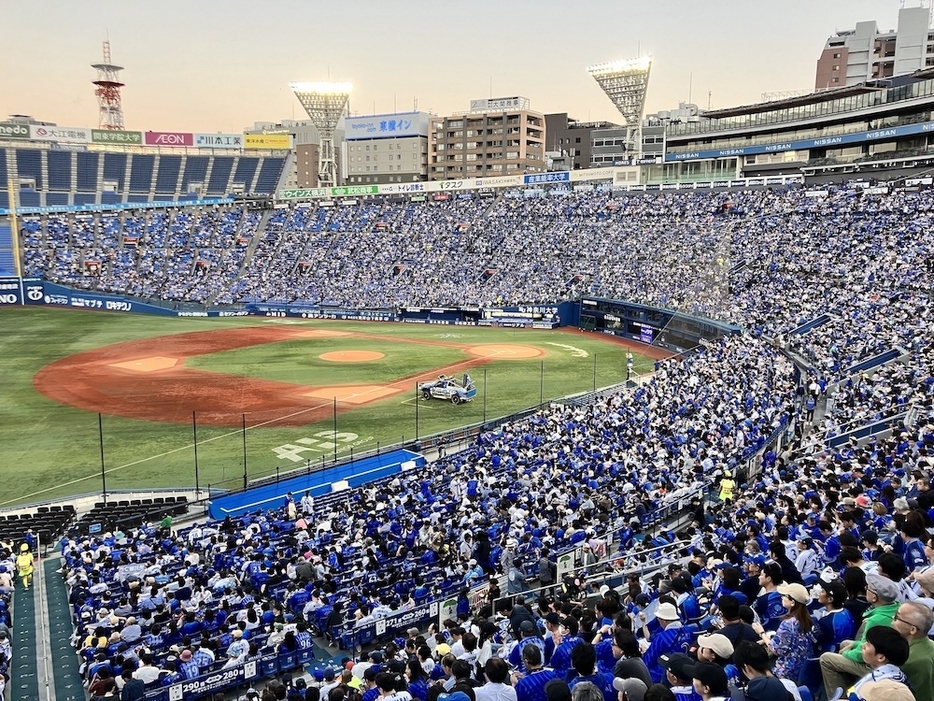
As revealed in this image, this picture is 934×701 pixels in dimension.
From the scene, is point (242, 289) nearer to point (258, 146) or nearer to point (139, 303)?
point (139, 303)

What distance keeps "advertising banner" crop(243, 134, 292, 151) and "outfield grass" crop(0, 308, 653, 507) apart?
2097 inches

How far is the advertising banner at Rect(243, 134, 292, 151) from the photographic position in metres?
112

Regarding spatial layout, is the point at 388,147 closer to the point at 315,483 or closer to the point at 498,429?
the point at 498,429

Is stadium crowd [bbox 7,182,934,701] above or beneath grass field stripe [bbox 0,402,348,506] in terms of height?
above

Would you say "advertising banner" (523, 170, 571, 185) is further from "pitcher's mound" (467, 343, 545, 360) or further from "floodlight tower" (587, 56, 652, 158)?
"pitcher's mound" (467, 343, 545, 360)

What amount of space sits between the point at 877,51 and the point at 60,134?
132 meters

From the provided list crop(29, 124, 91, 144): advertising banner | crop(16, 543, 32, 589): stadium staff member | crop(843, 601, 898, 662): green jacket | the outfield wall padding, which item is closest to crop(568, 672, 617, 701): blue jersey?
crop(843, 601, 898, 662): green jacket

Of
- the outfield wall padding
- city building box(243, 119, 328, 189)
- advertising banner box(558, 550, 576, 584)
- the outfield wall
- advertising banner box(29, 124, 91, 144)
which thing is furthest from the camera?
city building box(243, 119, 328, 189)

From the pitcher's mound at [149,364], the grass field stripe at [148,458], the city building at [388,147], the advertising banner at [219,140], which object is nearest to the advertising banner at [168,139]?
the advertising banner at [219,140]

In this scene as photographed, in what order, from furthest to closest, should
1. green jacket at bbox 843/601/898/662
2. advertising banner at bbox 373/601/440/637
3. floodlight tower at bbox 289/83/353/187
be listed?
floodlight tower at bbox 289/83/353/187
advertising banner at bbox 373/601/440/637
green jacket at bbox 843/601/898/662

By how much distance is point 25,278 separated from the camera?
79875 millimetres

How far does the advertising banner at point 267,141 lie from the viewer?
112m

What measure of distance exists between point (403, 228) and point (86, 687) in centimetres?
7910

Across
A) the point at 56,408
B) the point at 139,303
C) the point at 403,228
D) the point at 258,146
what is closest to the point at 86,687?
the point at 56,408
